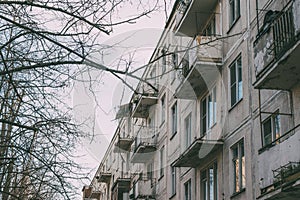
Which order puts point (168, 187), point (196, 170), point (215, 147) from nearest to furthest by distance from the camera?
1. point (215, 147)
2. point (196, 170)
3. point (168, 187)

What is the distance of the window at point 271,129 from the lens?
14.6 metres

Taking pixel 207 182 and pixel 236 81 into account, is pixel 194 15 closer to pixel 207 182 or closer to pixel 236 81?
pixel 236 81

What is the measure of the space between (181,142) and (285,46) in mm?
12721

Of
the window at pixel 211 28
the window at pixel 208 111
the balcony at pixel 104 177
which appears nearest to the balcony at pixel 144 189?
the window at pixel 208 111

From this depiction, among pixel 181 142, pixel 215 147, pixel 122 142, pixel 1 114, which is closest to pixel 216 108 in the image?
pixel 215 147

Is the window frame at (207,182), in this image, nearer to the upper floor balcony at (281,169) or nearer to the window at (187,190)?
the window at (187,190)

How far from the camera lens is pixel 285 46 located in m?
12.5

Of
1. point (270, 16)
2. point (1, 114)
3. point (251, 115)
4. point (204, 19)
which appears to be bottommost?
point (1, 114)

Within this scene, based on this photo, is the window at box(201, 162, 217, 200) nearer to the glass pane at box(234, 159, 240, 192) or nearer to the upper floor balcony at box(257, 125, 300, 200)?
the glass pane at box(234, 159, 240, 192)

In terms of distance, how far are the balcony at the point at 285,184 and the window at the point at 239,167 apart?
3340 mm

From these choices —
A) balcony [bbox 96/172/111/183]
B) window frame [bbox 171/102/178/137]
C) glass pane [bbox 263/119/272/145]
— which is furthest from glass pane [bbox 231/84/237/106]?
balcony [bbox 96/172/111/183]

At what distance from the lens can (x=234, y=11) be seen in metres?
19.4

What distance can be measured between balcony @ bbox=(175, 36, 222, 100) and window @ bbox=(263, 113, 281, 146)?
4412 millimetres

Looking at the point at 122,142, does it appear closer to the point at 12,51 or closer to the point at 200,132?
the point at 200,132
